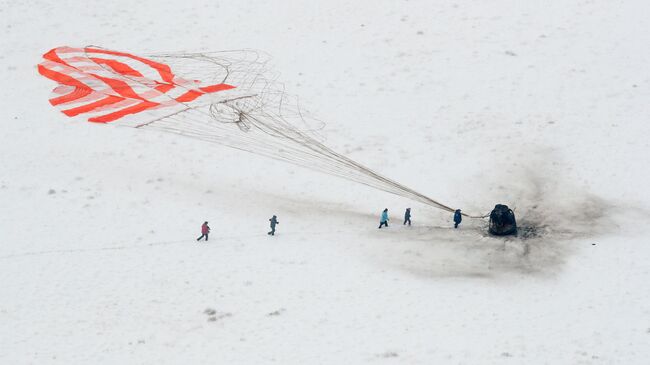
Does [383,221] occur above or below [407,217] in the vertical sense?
below

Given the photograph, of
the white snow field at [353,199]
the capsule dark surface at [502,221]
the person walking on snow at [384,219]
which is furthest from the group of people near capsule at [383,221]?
the capsule dark surface at [502,221]

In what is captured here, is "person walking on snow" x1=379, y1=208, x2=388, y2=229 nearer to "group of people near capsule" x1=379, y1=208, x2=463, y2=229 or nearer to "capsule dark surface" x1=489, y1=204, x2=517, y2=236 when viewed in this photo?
"group of people near capsule" x1=379, y1=208, x2=463, y2=229

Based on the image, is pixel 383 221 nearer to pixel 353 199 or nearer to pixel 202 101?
pixel 353 199

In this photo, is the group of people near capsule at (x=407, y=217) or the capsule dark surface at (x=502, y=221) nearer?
the capsule dark surface at (x=502, y=221)

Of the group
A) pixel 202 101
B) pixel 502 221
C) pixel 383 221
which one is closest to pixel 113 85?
pixel 202 101

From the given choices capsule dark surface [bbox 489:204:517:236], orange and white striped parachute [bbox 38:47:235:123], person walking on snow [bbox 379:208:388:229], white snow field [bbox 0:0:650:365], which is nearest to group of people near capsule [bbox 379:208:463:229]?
person walking on snow [bbox 379:208:388:229]

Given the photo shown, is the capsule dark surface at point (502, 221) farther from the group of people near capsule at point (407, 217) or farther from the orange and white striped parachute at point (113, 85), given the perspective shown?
the orange and white striped parachute at point (113, 85)
